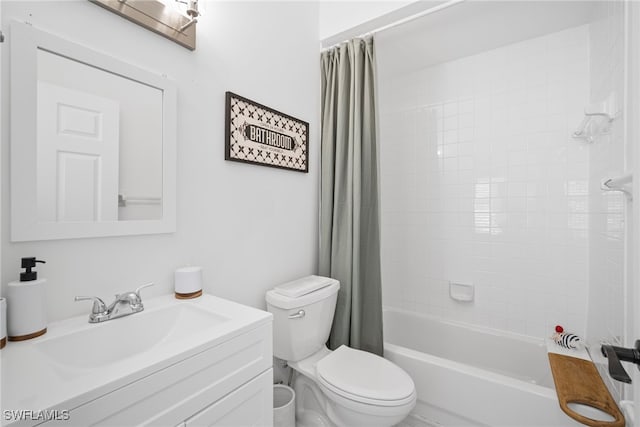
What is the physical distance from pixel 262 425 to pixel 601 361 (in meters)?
1.45

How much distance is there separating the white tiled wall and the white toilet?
3.58 feet

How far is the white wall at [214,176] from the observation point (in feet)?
2.96

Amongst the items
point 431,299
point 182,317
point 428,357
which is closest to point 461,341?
point 431,299

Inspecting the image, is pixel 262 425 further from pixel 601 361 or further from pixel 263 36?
pixel 263 36

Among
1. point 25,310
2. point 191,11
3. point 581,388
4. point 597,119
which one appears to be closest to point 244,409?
point 25,310

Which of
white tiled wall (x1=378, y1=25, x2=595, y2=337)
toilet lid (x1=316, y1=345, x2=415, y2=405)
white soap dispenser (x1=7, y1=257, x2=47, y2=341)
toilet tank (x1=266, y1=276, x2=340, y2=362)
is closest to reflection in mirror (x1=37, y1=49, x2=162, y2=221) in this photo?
white soap dispenser (x1=7, y1=257, x2=47, y2=341)

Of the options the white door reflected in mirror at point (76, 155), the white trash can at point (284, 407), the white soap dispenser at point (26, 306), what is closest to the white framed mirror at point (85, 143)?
the white door reflected in mirror at point (76, 155)

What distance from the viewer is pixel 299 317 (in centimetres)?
143

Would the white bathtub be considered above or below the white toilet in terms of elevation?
below

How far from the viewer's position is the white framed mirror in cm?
82

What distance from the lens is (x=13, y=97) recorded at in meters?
0.80

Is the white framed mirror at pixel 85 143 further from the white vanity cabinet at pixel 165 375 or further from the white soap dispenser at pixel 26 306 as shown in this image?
the white vanity cabinet at pixel 165 375

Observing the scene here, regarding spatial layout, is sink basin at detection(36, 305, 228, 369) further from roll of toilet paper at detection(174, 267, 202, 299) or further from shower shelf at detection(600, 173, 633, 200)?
shower shelf at detection(600, 173, 633, 200)

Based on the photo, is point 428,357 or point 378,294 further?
point 378,294
